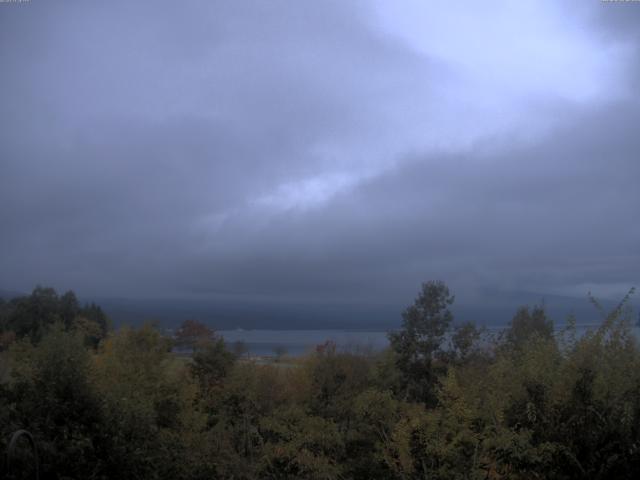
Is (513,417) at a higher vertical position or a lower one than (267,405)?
higher

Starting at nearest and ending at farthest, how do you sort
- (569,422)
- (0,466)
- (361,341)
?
(0,466)
(569,422)
(361,341)

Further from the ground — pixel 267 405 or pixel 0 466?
pixel 0 466

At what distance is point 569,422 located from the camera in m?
11.6

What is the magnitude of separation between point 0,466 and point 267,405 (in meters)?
17.7

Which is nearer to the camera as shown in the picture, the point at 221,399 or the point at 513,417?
the point at 513,417

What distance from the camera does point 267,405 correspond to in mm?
25781

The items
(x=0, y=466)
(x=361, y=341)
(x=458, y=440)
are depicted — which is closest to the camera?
(x=0, y=466)

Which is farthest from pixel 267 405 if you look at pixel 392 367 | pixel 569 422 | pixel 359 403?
pixel 569 422

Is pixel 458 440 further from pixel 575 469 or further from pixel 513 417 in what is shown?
pixel 575 469

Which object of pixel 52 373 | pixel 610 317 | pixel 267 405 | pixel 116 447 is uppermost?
pixel 610 317

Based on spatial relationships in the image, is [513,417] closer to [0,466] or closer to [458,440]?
[458,440]

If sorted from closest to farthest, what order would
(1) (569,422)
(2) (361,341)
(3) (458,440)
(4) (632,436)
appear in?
1. (4) (632,436)
2. (1) (569,422)
3. (3) (458,440)
4. (2) (361,341)

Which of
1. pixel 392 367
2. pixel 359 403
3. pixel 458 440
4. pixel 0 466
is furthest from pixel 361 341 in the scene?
pixel 0 466

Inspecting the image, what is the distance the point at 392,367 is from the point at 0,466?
18.3 metres
